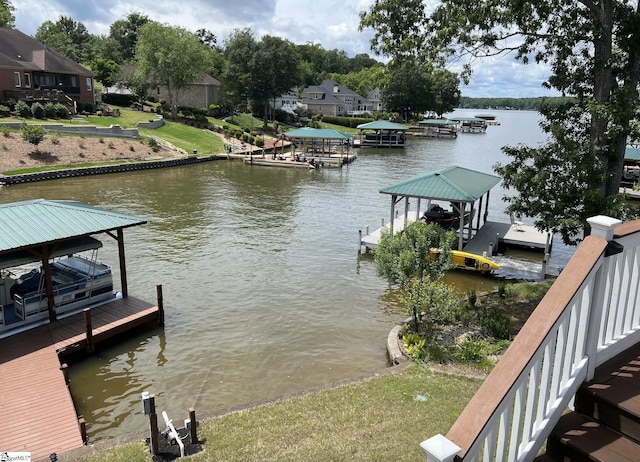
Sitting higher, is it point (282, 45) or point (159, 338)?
point (282, 45)

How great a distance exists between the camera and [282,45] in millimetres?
74125

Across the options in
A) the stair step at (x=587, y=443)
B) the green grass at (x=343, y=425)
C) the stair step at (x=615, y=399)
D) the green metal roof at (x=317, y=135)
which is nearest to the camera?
the stair step at (x=587, y=443)

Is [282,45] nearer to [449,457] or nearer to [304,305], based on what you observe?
[304,305]

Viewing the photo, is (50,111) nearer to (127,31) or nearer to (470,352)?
(470,352)

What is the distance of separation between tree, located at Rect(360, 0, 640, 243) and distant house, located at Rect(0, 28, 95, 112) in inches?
1874

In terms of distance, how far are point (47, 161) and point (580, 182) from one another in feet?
127

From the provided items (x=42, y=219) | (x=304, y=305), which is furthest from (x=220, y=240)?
(x=42, y=219)

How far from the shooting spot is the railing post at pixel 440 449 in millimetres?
2539

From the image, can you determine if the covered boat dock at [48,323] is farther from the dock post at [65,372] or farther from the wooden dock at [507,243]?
the wooden dock at [507,243]

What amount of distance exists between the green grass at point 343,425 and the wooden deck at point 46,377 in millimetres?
1773

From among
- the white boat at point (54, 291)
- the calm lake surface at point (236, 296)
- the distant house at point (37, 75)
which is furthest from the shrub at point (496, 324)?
the distant house at point (37, 75)

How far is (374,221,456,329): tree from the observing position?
12.5 metres

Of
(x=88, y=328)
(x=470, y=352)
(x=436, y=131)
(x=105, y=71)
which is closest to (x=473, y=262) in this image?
(x=470, y=352)

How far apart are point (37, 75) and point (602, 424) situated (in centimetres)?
6114
